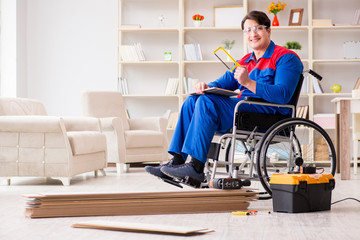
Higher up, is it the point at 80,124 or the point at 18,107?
the point at 18,107

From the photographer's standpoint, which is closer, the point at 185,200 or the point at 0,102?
the point at 185,200

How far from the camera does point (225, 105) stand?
2.75 m

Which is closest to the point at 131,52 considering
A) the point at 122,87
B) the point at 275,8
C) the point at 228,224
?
the point at 122,87

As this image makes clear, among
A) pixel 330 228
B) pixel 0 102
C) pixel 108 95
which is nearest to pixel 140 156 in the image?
pixel 108 95

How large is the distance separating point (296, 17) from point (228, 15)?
843mm

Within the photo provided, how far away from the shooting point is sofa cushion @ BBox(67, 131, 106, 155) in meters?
4.09

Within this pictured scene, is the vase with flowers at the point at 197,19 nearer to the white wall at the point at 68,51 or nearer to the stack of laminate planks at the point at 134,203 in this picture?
the white wall at the point at 68,51

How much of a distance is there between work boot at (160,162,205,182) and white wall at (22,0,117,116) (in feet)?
14.8

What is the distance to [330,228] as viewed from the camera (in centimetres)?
200

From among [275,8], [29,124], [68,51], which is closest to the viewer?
[29,124]

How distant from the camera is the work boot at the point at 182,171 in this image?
256cm

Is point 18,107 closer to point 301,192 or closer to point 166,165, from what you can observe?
point 166,165

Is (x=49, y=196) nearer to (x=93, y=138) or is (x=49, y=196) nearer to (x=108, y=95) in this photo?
(x=93, y=138)

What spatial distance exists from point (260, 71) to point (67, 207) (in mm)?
1312
